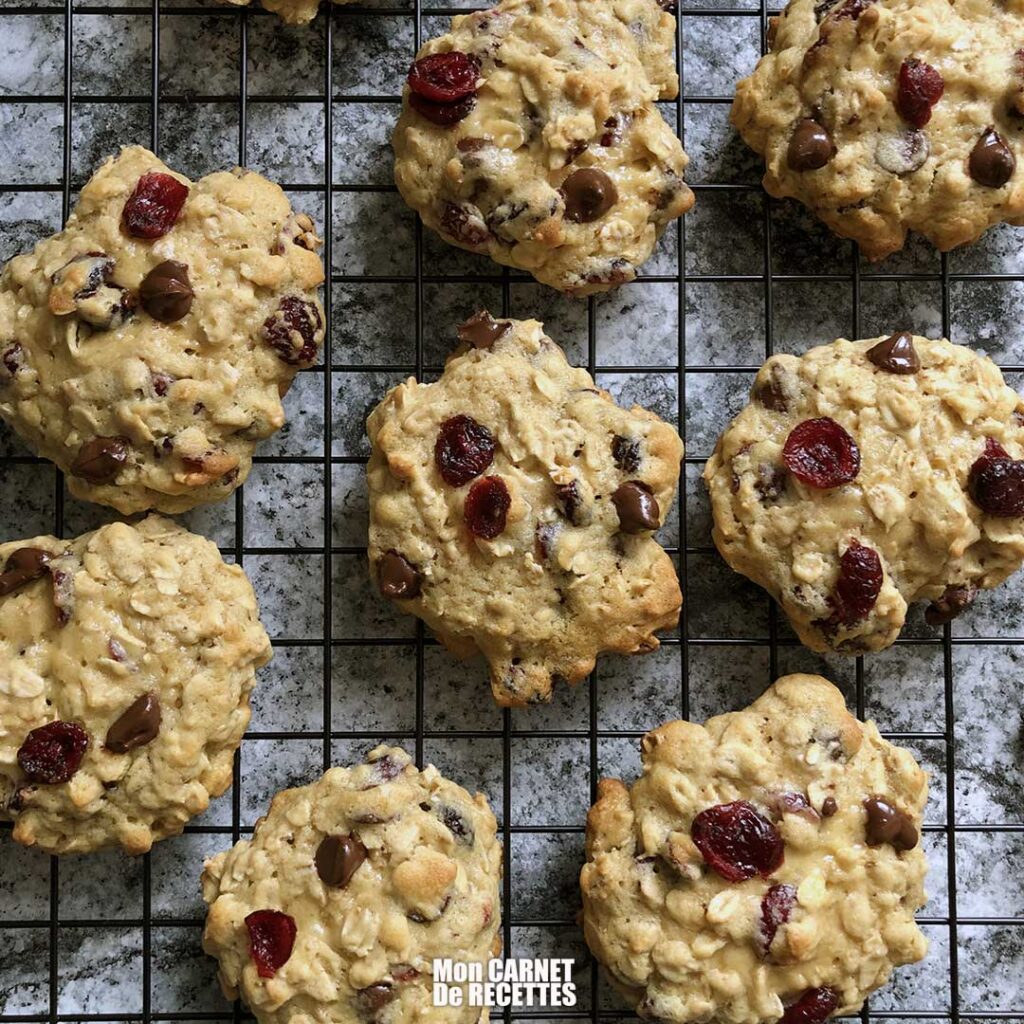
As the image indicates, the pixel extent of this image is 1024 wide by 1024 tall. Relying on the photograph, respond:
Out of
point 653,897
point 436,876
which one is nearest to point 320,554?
point 436,876

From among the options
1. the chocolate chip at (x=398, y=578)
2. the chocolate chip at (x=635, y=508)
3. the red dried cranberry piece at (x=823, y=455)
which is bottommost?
the chocolate chip at (x=398, y=578)

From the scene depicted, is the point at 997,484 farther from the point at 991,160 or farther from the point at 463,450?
the point at 463,450

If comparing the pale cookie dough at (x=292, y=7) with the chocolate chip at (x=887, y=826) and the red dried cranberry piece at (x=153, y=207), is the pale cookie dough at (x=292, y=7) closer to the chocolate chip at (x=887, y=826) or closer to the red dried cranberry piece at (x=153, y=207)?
the red dried cranberry piece at (x=153, y=207)

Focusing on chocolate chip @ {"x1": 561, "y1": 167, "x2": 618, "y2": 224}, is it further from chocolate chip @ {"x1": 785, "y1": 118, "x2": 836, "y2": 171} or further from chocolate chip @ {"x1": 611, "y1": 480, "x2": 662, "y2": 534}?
chocolate chip @ {"x1": 611, "y1": 480, "x2": 662, "y2": 534}

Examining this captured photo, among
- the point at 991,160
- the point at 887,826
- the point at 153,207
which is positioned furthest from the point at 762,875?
the point at 153,207

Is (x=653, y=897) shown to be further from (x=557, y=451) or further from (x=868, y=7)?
(x=868, y=7)

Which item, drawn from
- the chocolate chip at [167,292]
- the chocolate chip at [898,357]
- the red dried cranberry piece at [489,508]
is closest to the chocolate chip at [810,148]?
the chocolate chip at [898,357]
